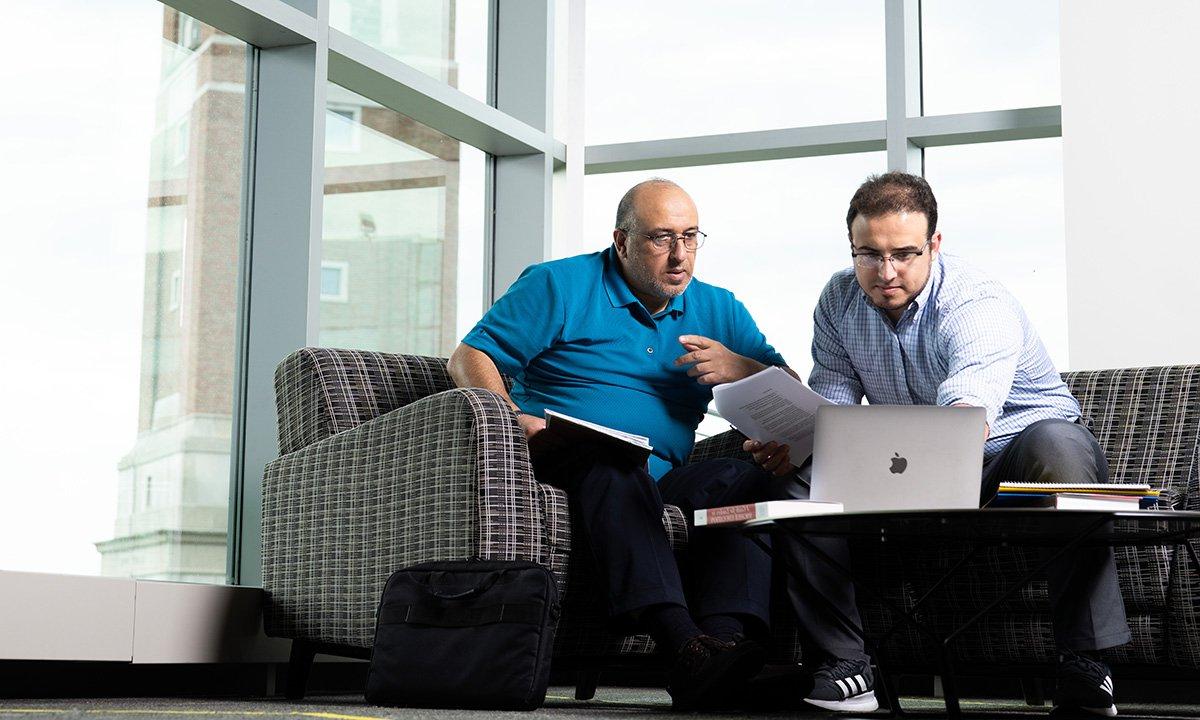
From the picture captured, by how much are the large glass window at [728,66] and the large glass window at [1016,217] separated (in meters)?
0.40

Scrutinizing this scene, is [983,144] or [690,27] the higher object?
[690,27]

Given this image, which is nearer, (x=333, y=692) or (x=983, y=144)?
(x=333, y=692)

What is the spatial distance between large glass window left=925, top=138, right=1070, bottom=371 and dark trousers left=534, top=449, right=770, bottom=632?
2.47 m

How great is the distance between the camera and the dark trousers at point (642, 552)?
2.24 metres

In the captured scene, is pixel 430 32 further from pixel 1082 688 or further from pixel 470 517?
pixel 1082 688

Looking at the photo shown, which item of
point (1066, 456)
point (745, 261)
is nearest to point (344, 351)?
point (1066, 456)

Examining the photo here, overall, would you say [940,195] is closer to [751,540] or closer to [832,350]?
[832,350]

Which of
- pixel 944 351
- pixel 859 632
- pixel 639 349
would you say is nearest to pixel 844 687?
pixel 859 632

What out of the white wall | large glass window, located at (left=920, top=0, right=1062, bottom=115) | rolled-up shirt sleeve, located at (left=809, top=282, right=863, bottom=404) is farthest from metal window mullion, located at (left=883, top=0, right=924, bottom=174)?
rolled-up shirt sleeve, located at (left=809, top=282, right=863, bottom=404)

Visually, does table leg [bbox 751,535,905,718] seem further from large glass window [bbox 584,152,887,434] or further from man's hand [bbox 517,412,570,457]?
large glass window [bbox 584,152,887,434]

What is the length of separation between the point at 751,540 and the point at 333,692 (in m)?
1.35

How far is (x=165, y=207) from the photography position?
3.44 metres

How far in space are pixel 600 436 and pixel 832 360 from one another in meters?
0.75

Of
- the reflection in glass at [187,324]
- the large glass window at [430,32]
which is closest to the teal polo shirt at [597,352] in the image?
the reflection in glass at [187,324]
